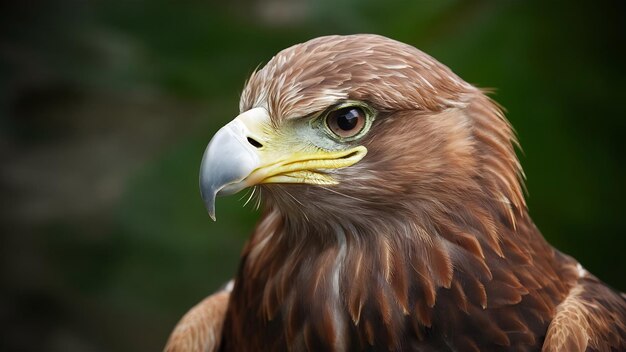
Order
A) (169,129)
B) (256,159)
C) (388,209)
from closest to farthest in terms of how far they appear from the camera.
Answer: (256,159)
(388,209)
(169,129)

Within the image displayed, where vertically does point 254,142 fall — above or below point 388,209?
above

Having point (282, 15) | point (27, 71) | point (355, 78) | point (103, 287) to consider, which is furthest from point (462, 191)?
point (27, 71)

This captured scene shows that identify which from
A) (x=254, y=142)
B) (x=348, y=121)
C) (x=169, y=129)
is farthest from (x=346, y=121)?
(x=169, y=129)

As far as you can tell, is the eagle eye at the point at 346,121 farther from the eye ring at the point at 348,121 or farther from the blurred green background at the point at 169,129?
the blurred green background at the point at 169,129

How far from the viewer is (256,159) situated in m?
1.59

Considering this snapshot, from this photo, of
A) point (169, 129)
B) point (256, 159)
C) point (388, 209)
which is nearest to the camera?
point (256, 159)

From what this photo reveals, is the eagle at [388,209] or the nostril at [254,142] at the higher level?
the nostril at [254,142]

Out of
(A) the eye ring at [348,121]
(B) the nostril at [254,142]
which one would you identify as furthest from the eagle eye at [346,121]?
(B) the nostril at [254,142]

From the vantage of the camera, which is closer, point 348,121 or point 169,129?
point 348,121

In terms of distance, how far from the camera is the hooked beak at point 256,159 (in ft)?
5.10

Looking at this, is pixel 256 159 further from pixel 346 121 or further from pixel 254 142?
pixel 346 121

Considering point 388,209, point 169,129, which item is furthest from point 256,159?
point 169,129

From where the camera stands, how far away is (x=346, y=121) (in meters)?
1.62

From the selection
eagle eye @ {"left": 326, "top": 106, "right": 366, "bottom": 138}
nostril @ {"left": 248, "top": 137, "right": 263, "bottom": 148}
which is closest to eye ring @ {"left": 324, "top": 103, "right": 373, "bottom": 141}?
eagle eye @ {"left": 326, "top": 106, "right": 366, "bottom": 138}
